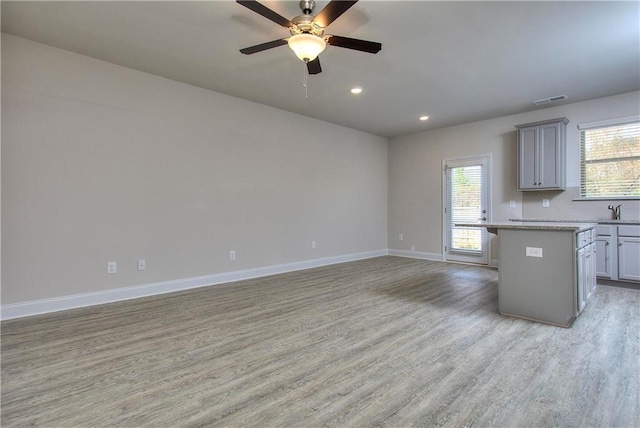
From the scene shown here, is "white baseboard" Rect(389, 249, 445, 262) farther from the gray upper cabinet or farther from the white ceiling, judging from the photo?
the white ceiling

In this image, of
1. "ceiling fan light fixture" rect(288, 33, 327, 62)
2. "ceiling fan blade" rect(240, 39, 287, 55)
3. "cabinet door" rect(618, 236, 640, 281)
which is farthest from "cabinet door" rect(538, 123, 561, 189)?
"ceiling fan blade" rect(240, 39, 287, 55)

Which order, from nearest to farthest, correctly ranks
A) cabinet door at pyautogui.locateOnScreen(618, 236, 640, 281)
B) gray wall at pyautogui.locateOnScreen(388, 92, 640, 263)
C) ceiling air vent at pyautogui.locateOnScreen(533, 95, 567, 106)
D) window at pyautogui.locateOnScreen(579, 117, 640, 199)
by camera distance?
cabinet door at pyautogui.locateOnScreen(618, 236, 640, 281), window at pyautogui.locateOnScreen(579, 117, 640, 199), ceiling air vent at pyautogui.locateOnScreen(533, 95, 567, 106), gray wall at pyautogui.locateOnScreen(388, 92, 640, 263)

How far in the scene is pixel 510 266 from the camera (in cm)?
316

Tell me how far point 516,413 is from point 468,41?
10.6 ft

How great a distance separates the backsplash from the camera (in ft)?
14.8

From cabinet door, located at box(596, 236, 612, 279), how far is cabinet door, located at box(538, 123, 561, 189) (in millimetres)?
984

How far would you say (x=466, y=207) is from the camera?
6.23m

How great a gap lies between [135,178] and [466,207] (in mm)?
5787

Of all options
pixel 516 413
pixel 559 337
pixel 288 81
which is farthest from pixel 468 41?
pixel 516 413

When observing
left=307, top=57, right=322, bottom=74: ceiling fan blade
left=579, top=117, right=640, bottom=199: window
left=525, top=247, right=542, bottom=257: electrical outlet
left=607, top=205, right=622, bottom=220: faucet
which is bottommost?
left=525, top=247, right=542, bottom=257: electrical outlet

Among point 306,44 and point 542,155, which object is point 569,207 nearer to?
point 542,155

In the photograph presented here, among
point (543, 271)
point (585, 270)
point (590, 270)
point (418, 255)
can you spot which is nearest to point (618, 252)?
point (590, 270)

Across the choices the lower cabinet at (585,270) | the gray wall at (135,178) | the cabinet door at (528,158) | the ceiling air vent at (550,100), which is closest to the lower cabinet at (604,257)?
the lower cabinet at (585,270)

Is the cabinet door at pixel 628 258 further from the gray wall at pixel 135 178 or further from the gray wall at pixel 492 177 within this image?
the gray wall at pixel 135 178
